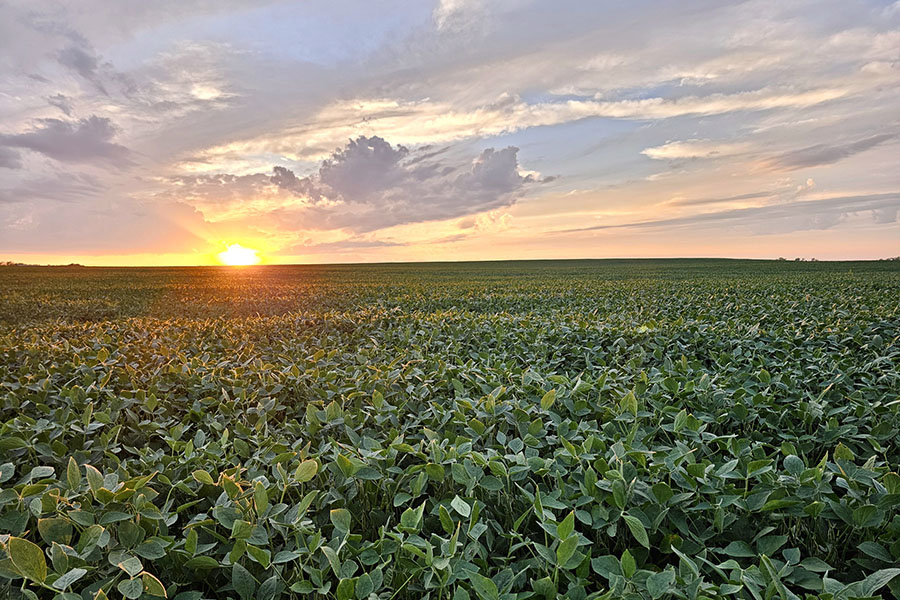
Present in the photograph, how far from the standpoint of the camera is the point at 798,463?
7.88 ft

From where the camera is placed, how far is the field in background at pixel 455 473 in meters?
1.88

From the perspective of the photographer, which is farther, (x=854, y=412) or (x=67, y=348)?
(x=67, y=348)

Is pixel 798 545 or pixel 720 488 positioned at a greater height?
pixel 720 488

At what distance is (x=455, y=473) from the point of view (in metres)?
2.32

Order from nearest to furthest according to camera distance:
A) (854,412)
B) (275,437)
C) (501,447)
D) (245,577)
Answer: (245,577) < (501,447) < (275,437) < (854,412)

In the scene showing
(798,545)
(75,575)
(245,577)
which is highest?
(75,575)

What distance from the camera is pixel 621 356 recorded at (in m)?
5.68

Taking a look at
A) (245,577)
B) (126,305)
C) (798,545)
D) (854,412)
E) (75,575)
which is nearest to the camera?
(75,575)

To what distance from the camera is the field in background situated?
1879 mm

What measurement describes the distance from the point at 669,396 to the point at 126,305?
18844 millimetres

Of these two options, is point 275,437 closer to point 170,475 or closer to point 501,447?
point 170,475

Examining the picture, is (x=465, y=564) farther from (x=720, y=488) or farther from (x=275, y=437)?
(x=275, y=437)

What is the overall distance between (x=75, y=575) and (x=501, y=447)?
206 cm

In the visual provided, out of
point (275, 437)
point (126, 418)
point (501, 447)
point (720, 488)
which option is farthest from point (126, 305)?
point (720, 488)
